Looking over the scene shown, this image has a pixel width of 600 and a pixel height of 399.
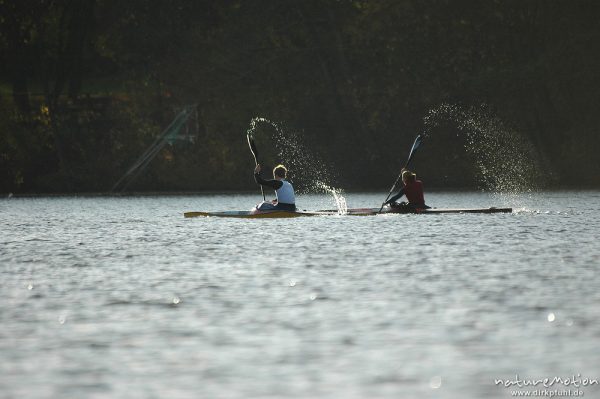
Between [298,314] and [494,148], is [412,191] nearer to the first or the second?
[298,314]

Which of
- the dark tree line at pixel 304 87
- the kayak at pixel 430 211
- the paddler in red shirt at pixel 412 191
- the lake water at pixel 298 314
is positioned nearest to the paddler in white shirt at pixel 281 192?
the kayak at pixel 430 211

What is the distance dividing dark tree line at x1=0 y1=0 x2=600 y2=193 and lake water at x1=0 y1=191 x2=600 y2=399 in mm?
35551

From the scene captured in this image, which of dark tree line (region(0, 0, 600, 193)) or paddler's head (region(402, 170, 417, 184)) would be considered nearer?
paddler's head (region(402, 170, 417, 184))

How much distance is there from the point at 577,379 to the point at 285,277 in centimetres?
841

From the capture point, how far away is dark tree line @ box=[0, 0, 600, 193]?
204 ft

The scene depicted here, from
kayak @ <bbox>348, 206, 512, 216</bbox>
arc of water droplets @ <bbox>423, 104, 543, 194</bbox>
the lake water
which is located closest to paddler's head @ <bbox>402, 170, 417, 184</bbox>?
kayak @ <bbox>348, 206, 512, 216</bbox>

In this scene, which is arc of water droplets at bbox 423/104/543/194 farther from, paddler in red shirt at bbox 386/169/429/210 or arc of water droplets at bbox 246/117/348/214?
paddler in red shirt at bbox 386/169/429/210

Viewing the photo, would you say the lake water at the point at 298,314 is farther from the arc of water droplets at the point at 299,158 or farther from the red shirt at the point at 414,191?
the arc of water droplets at the point at 299,158

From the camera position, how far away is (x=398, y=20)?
6353 centimetres

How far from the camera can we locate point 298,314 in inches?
540

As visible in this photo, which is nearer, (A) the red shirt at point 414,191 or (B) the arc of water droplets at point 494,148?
(A) the red shirt at point 414,191

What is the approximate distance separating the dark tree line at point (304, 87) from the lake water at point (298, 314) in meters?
35.6

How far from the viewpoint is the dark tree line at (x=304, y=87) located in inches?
2442

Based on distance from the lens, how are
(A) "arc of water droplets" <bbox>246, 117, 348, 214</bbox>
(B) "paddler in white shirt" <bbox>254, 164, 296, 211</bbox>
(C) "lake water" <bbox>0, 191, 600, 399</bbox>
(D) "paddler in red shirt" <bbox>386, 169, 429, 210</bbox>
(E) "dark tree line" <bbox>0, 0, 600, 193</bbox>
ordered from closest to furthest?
(C) "lake water" <bbox>0, 191, 600, 399</bbox> < (B) "paddler in white shirt" <bbox>254, 164, 296, 211</bbox> < (D) "paddler in red shirt" <bbox>386, 169, 429, 210</bbox> < (E) "dark tree line" <bbox>0, 0, 600, 193</bbox> < (A) "arc of water droplets" <bbox>246, 117, 348, 214</bbox>
